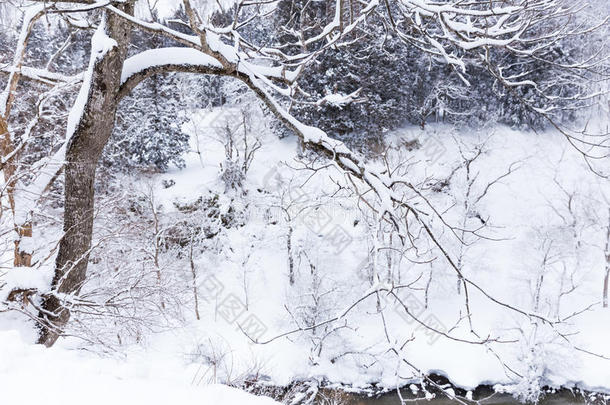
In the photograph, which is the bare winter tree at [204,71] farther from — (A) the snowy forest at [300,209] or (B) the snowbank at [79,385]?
(B) the snowbank at [79,385]

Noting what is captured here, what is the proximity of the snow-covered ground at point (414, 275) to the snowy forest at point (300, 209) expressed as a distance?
0.13 metres

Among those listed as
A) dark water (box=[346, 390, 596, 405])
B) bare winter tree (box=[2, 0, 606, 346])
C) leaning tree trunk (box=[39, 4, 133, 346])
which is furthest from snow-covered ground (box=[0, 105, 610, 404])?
leaning tree trunk (box=[39, 4, 133, 346])

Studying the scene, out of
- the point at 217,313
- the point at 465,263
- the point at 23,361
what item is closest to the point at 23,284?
the point at 23,361

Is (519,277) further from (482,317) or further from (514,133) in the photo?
(514,133)

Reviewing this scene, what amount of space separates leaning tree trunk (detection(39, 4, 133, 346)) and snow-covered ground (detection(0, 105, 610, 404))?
9501 millimetres

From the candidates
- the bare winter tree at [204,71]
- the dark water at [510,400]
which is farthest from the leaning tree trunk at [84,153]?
the dark water at [510,400]

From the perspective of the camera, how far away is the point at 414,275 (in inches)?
797

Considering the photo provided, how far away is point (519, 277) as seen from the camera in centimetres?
1927

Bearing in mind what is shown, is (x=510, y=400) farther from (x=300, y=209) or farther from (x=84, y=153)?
(x=84, y=153)

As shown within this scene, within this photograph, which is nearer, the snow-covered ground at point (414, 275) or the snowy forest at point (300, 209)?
the snowy forest at point (300, 209)

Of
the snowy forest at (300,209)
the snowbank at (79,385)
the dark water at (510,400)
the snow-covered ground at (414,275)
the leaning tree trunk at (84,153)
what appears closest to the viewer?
the snowbank at (79,385)

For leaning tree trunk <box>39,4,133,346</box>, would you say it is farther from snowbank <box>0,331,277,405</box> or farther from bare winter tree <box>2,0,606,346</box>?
snowbank <box>0,331,277,405</box>

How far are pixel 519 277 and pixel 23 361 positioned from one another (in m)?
21.5

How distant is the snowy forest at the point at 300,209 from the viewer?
2.30m
